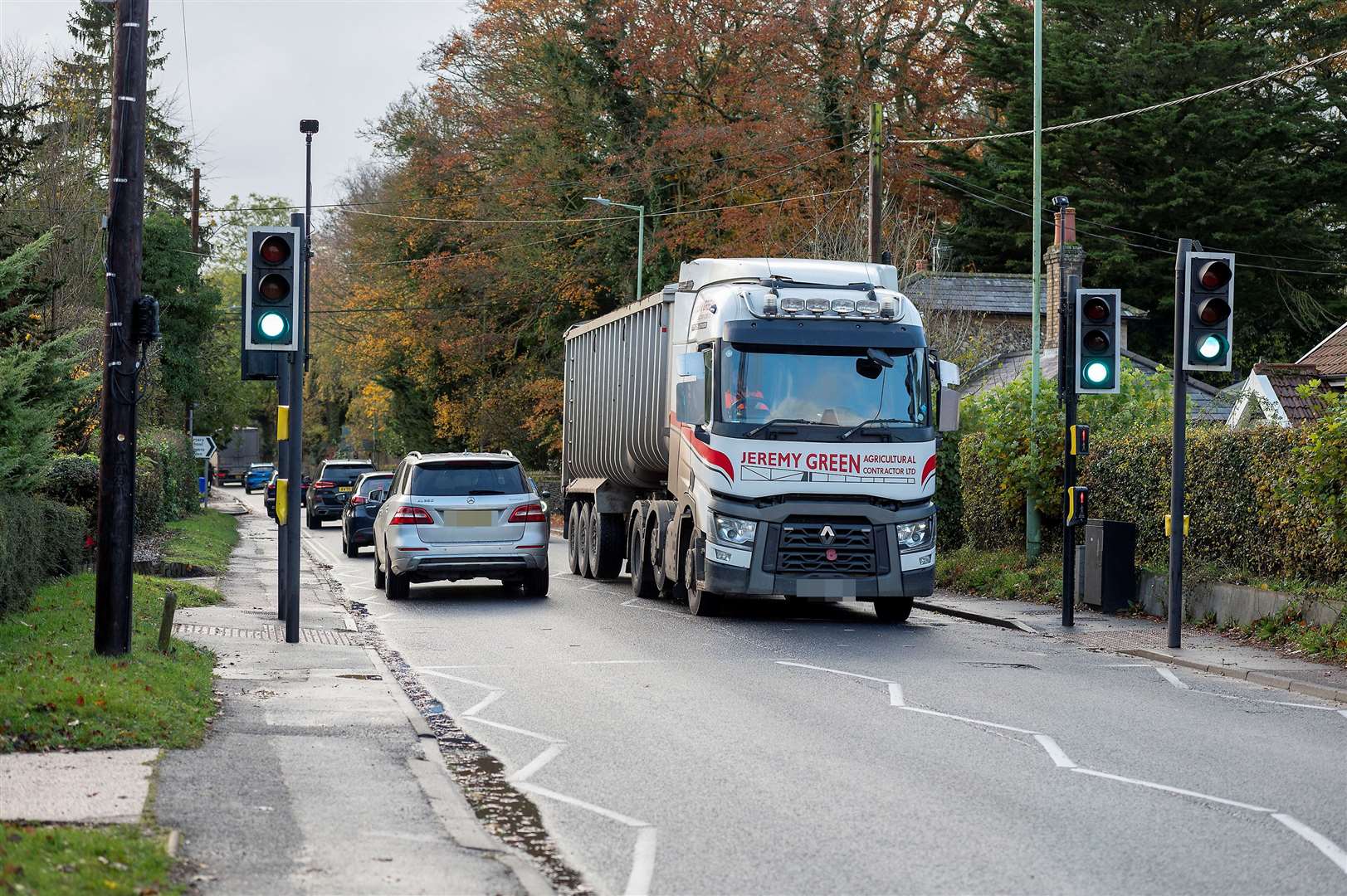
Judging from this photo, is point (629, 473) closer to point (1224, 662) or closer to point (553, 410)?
point (1224, 662)

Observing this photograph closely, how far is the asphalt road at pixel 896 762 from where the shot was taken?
270 inches

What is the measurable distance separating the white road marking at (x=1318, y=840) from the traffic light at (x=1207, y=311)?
25.6ft

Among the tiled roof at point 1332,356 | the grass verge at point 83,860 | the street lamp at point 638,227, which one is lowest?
the grass verge at point 83,860

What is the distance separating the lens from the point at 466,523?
2025 cm

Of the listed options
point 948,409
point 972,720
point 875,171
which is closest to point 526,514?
point 948,409

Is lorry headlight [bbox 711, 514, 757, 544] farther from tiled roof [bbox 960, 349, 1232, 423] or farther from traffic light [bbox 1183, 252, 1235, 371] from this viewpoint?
tiled roof [bbox 960, 349, 1232, 423]

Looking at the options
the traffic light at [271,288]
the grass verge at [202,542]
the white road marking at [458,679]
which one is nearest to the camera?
the white road marking at [458,679]

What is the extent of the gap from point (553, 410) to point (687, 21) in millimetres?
12900

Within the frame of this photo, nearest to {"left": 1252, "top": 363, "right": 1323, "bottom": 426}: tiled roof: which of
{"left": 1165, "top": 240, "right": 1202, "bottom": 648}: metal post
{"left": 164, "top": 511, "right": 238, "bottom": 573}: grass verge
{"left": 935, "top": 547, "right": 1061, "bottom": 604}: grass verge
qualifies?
{"left": 935, "top": 547, "right": 1061, "bottom": 604}: grass verge

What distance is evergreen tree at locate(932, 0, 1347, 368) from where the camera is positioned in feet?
126

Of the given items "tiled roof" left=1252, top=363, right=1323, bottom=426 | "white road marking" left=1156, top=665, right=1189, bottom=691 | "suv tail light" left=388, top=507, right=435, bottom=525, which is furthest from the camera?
"tiled roof" left=1252, top=363, right=1323, bottom=426

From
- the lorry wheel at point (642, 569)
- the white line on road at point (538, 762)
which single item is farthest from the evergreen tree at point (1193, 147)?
the white line on road at point (538, 762)

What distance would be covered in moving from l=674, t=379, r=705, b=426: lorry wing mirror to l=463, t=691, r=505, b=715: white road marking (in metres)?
5.91

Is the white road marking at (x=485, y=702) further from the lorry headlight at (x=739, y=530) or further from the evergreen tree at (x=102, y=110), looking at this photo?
the evergreen tree at (x=102, y=110)
